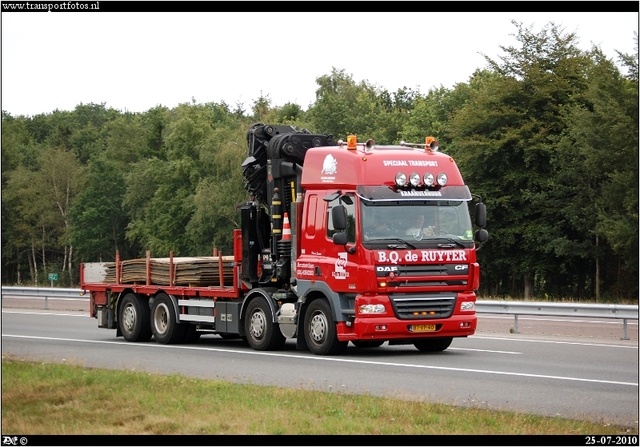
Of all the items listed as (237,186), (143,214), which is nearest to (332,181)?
(237,186)

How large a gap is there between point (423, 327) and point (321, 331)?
182cm

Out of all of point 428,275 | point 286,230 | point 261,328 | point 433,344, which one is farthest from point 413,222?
point 261,328

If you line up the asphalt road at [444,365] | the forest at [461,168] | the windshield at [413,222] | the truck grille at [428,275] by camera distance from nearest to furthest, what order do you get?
the asphalt road at [444,365], the truck grille at [428,275], the windshield at [413,222], the forest at [461,168]

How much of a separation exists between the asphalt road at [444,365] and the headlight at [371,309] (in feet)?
2.69

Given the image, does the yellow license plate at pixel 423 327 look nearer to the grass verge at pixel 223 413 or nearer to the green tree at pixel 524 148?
the grass verge at pixel 223 413

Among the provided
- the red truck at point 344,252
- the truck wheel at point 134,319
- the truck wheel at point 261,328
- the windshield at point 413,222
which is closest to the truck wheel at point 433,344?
the red truck at point 344,252

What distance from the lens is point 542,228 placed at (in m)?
52.0

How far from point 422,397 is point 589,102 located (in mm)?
41564

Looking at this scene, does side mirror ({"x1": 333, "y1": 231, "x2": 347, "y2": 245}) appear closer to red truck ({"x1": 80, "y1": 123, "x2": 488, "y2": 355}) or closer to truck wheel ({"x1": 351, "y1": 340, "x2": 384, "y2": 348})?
red truck ({"x1": 80, "y1": 123, "x2": 488, "y2": 355})

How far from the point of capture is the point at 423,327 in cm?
1841

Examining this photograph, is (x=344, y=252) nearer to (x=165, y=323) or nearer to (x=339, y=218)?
(x=339, y=218)

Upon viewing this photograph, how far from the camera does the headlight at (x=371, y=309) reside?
1800 centimetres

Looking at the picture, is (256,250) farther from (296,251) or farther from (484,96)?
(484,96)

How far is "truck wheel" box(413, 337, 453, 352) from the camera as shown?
65.1ft
